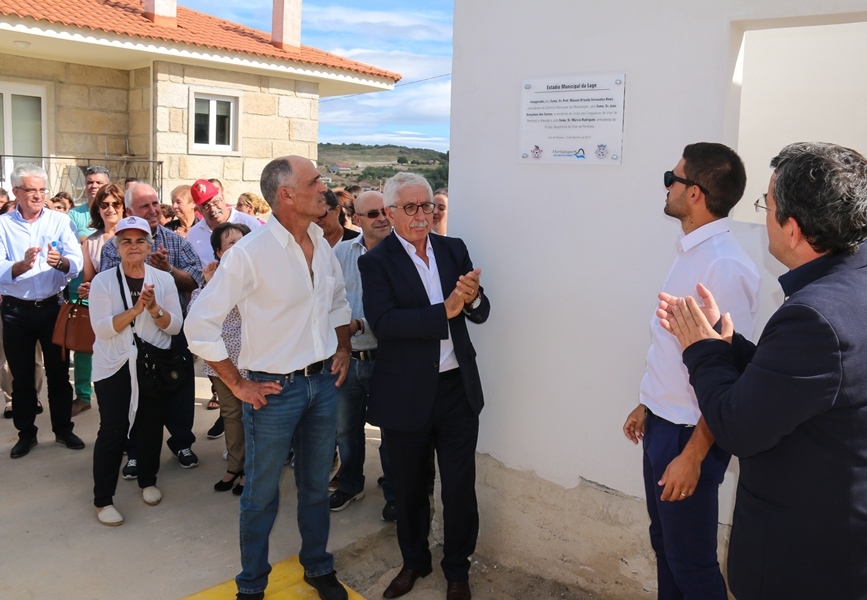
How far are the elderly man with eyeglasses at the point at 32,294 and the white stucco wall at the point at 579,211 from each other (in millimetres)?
3386

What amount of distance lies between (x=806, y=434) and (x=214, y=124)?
12975mm

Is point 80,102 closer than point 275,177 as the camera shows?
No

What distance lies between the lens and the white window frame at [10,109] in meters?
11.6

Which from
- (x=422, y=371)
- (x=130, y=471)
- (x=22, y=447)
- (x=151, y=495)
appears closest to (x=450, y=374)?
(x=422, y=371)

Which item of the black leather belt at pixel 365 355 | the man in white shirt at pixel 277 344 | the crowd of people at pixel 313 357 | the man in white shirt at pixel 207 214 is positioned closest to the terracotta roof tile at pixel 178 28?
the man in white shirt at pixel 207 214

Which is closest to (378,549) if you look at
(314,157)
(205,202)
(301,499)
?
(301,499)

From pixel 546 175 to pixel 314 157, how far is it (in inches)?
472

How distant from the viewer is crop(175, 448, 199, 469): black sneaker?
5219 millimetres

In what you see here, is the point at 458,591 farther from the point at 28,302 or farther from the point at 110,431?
the point at 28,302

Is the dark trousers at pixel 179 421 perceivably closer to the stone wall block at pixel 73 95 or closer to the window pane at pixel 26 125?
the window pane at pixel 26 125

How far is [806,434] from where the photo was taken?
5.92 feet

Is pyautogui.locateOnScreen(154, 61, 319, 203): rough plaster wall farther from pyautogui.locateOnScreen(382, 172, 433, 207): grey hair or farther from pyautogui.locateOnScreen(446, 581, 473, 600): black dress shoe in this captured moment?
pyautogui.locateOnScreen(446, 581, 473, 600): black dress shoe

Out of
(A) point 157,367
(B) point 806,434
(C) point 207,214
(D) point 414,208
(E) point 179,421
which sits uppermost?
(D) point 414,208

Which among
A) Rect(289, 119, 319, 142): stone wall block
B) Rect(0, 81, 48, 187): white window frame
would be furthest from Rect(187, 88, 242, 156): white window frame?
Rect(0, 81, 48, 187): white window frame
